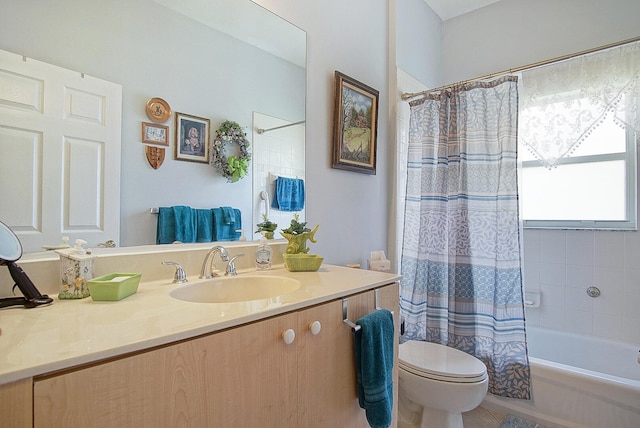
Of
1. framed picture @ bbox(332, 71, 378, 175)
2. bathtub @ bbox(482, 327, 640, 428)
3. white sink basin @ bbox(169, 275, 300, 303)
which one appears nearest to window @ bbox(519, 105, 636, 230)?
bathtub @ bbox(482, 327, 640, 428)

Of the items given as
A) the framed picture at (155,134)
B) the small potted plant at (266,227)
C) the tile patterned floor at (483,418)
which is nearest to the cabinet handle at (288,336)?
the small potted plant at (266,227)

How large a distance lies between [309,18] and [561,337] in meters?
2.68

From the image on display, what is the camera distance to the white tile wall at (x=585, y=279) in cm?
215

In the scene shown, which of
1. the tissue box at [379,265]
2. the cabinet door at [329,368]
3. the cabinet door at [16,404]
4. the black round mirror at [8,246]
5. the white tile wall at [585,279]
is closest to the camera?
the cabinet door at [16,404]

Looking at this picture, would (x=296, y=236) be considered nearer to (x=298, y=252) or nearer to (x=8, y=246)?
(x=298, y=252)

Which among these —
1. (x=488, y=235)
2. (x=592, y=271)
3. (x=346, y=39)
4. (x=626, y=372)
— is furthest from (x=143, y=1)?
(x=626, y=372)

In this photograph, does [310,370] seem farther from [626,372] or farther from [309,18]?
[626,372]

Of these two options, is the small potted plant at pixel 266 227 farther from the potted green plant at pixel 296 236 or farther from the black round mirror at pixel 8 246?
the black round mirror at pixel 8 246

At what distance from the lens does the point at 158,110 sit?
1.15m

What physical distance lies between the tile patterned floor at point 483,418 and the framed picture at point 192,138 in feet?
6.48

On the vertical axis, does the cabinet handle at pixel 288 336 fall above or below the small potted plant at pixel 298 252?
below

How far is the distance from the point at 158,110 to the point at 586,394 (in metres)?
2.31

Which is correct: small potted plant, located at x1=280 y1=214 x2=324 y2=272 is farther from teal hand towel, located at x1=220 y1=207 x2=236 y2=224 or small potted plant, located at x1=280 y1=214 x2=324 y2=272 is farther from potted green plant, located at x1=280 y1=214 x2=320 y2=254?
teal hand towel, located at x1=220 y1=207 x2=236 y2=224

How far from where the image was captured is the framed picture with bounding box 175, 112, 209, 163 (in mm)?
1207
